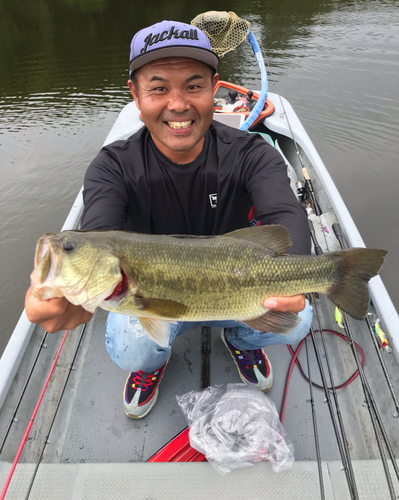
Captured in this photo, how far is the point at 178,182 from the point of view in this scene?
237 centimetres

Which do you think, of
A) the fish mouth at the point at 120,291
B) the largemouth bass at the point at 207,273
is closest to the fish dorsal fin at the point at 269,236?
the largemouth bass at the point at 207,273

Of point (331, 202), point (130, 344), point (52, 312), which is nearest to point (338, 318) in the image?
point (331, 202)

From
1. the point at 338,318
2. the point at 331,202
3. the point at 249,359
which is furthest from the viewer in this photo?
the point at 331,202

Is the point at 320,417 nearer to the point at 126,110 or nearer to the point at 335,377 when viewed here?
the point at 335,377

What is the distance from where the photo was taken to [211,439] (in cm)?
212

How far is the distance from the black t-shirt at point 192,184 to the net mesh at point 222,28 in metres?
3.70

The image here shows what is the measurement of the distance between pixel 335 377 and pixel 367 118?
886 centimetres

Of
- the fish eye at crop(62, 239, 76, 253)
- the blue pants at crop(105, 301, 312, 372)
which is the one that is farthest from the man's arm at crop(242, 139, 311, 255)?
the fish eye at crop(62, 239, 76, 253)

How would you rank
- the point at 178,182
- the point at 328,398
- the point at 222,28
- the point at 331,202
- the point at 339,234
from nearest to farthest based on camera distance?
the point at 328,398 < the point at 178,182 < the point at 339,234 < the point at 331,202 < the point at 222,28

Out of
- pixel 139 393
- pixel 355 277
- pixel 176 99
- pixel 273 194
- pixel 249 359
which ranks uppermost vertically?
pixel 176 99

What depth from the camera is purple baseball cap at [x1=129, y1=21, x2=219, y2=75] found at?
198cm

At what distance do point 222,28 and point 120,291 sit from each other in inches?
213

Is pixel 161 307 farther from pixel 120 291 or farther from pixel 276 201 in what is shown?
pixel 276 201

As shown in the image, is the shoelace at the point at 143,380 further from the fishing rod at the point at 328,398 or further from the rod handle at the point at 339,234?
the rod handle at the point at 339,234
